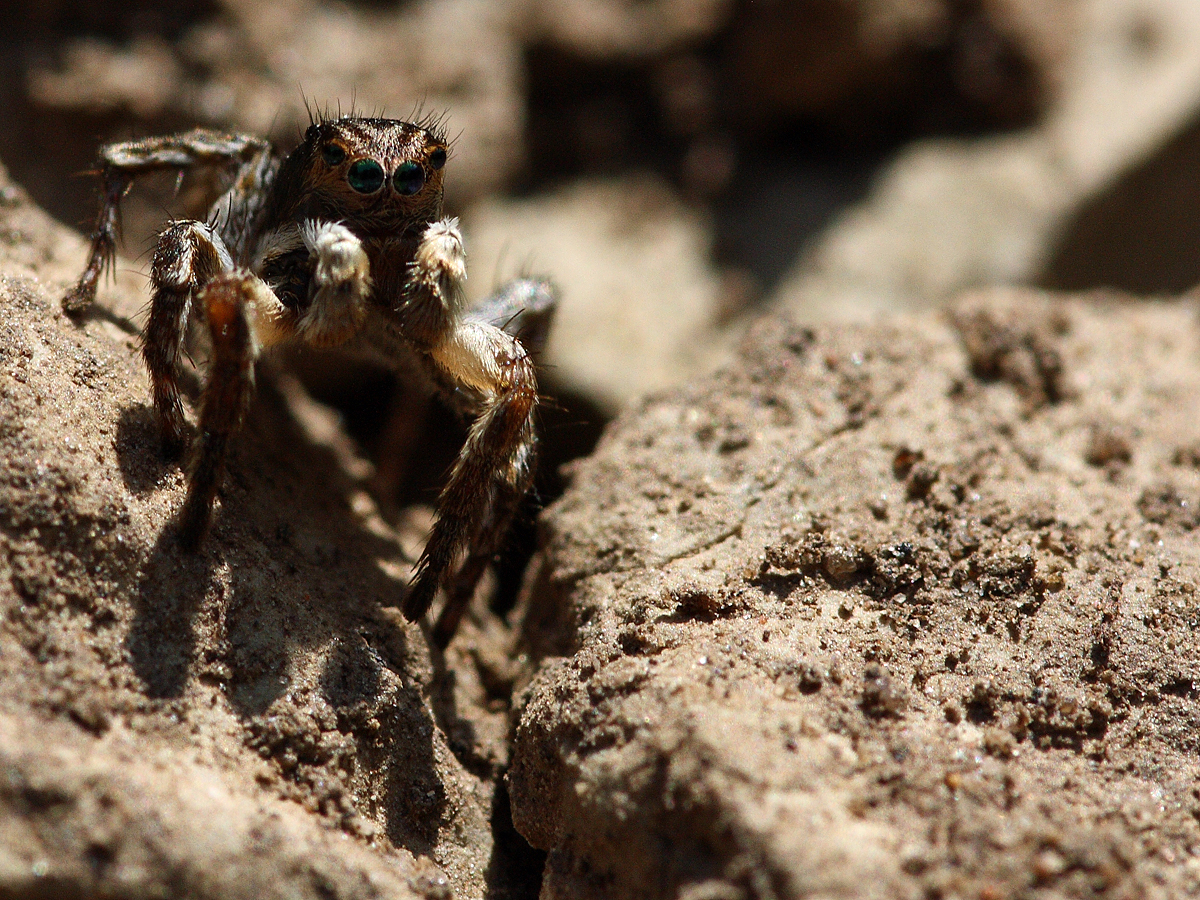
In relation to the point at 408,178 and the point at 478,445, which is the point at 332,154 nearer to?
the point at 408,178

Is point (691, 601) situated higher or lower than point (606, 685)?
higher

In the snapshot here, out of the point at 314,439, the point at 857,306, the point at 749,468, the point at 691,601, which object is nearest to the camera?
the point at 691,601

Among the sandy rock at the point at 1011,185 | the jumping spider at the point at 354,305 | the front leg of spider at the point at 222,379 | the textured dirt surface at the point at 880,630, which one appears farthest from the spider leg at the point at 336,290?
the sandy rock at the point at 1011,185

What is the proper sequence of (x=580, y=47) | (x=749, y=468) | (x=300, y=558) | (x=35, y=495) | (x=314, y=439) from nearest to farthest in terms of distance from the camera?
(x=35, y=495) < (x=300, y=558) < (x=749, y=468) < (x=314, y=439) < (x=580, y=47)

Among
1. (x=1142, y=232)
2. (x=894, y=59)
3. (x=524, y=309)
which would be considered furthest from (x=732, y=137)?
(x=524, y=309)

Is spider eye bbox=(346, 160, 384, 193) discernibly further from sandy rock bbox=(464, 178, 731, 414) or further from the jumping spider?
sandy rock bbox=(464, 178, 731, 414)

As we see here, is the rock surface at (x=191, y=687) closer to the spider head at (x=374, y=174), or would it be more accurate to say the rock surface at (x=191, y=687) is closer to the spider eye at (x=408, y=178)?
the spider head at (x=374, y=174)

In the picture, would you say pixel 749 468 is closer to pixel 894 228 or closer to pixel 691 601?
pixel 691 601

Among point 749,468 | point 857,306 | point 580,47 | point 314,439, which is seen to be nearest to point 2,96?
point 314,439
